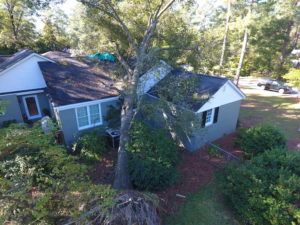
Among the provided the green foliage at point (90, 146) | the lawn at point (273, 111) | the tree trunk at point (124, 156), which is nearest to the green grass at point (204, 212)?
the tree trunk at point (124, 156)

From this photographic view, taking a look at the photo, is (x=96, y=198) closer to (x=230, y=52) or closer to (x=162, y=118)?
(x=162, y=118)

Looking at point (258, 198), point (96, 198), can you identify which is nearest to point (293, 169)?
point (258, 198)

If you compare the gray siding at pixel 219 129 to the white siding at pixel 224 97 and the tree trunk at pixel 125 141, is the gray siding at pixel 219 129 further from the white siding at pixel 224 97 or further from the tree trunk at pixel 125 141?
the tree trunk at pixel 125 141

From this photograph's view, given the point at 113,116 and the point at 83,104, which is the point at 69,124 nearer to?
the point at 83,104

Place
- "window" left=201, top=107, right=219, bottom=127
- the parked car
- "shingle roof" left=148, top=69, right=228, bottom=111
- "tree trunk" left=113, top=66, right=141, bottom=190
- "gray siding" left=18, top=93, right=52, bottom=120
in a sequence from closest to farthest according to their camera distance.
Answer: "tree trunk" left=113, top=66, right=141, bottom=190 → "shingle roof" left=148, top=69, right=228, bottom=111 → "window" left=201, top=107, right=219, bottom=127 → "gray siding" left=18, top=93, right=52, bottom=120 → the parked car

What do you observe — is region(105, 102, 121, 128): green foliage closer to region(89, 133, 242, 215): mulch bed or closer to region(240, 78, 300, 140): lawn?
region(89, 133, 242, 215): mulch bed

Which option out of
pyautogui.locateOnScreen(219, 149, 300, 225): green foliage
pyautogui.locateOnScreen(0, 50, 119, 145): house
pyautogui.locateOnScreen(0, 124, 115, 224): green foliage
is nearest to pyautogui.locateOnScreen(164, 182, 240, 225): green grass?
pyautogui.locateOnScreen(219, 149, 300, 225): green foliage

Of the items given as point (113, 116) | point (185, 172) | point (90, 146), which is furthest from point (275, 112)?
point (90, 146)
